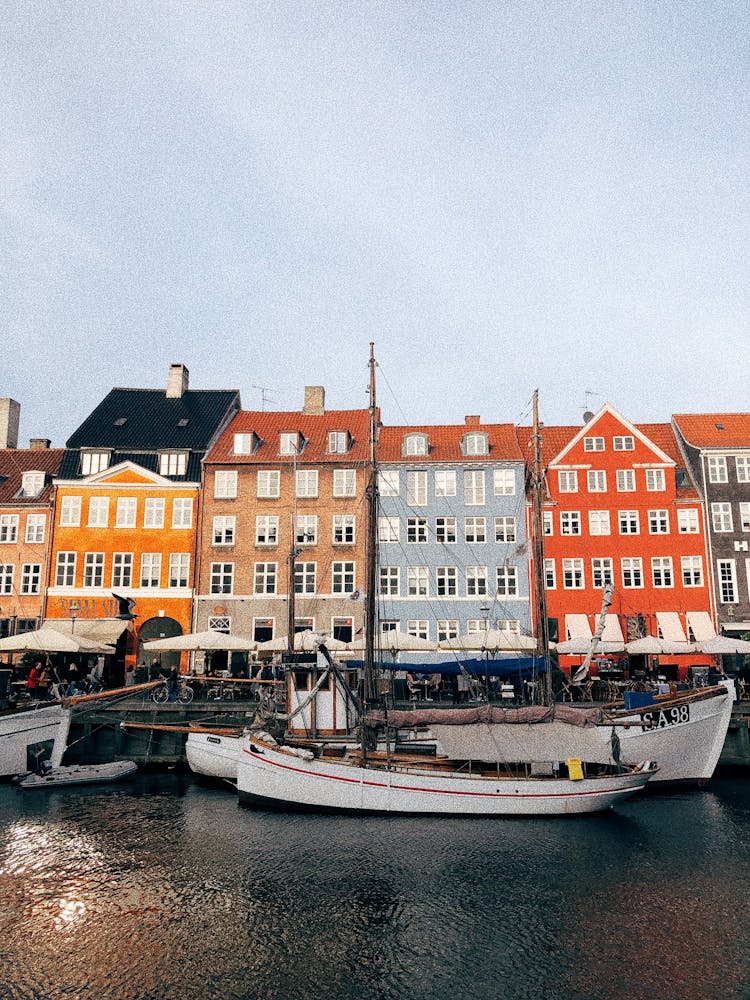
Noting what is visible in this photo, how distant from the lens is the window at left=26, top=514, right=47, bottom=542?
50.2 m

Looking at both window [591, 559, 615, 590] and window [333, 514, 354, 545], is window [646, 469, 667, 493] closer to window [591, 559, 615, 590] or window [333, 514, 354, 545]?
window [591, 559, 615, 590]

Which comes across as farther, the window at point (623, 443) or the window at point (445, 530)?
the window at point (623, 443)

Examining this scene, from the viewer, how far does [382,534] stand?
4997cm

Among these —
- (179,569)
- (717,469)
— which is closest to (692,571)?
(717,469)

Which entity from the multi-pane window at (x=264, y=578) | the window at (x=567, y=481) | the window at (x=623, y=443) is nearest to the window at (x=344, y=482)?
the multi-pane window at (x=264, y=578)

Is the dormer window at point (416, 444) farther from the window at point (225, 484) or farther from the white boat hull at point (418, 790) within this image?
the white boat hull at point (418, 790)

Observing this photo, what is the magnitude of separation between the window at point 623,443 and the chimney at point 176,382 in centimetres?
3050

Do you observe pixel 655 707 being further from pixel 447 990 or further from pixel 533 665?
pixel 447 990

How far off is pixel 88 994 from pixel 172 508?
38173mm

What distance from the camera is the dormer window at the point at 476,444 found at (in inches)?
2025

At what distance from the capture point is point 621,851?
22.2 metres

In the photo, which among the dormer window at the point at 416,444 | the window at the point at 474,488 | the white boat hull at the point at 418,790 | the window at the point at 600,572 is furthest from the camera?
the dormer window at the point at 416,444

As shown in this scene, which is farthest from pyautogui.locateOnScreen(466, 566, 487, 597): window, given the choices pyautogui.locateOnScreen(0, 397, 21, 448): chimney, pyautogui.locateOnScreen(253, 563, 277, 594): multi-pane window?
pyautogui.locateOnScreen(0, 397, 21, 448): chimney

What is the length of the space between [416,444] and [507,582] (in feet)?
A: 35.7
